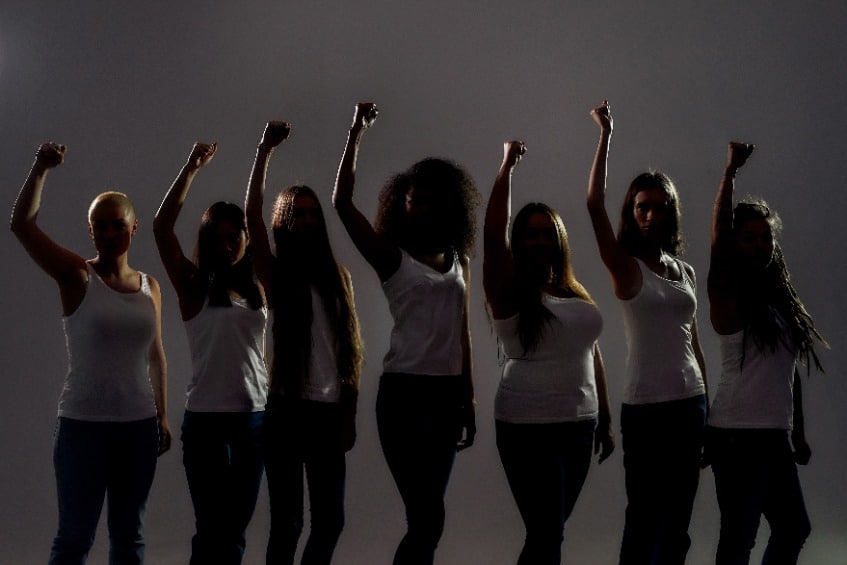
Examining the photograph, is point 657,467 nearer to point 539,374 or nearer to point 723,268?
point 539,374

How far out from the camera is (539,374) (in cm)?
275

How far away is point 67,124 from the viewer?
4152mm

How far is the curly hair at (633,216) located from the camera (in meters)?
3.06

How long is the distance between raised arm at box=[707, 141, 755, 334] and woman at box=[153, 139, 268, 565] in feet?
4.27

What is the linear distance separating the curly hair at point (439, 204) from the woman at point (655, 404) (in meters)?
0.37

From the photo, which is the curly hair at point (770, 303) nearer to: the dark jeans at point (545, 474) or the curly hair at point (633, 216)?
the curly hair at point (633, 216)

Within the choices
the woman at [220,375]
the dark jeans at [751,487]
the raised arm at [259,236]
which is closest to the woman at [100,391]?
the woman at [220,375]

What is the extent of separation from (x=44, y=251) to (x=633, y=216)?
5.43 feet

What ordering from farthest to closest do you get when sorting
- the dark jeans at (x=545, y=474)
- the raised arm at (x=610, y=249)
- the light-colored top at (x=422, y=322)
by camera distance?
1. the raised arm at (x=610, y=249)
2. the light-colored top at (x=422, y=322)
3. the dark jeans at (x=545, y=474)

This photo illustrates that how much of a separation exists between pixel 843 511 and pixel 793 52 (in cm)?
198

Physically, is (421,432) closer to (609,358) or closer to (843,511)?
(609,358)

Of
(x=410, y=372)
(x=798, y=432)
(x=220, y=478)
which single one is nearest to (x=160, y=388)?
(x=220, y=478)

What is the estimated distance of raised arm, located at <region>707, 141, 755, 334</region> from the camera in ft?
9.84

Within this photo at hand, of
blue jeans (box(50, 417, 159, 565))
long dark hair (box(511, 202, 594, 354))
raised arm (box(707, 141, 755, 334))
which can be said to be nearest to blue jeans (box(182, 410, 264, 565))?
blue jeans (box(50, 417, 159, 565))
